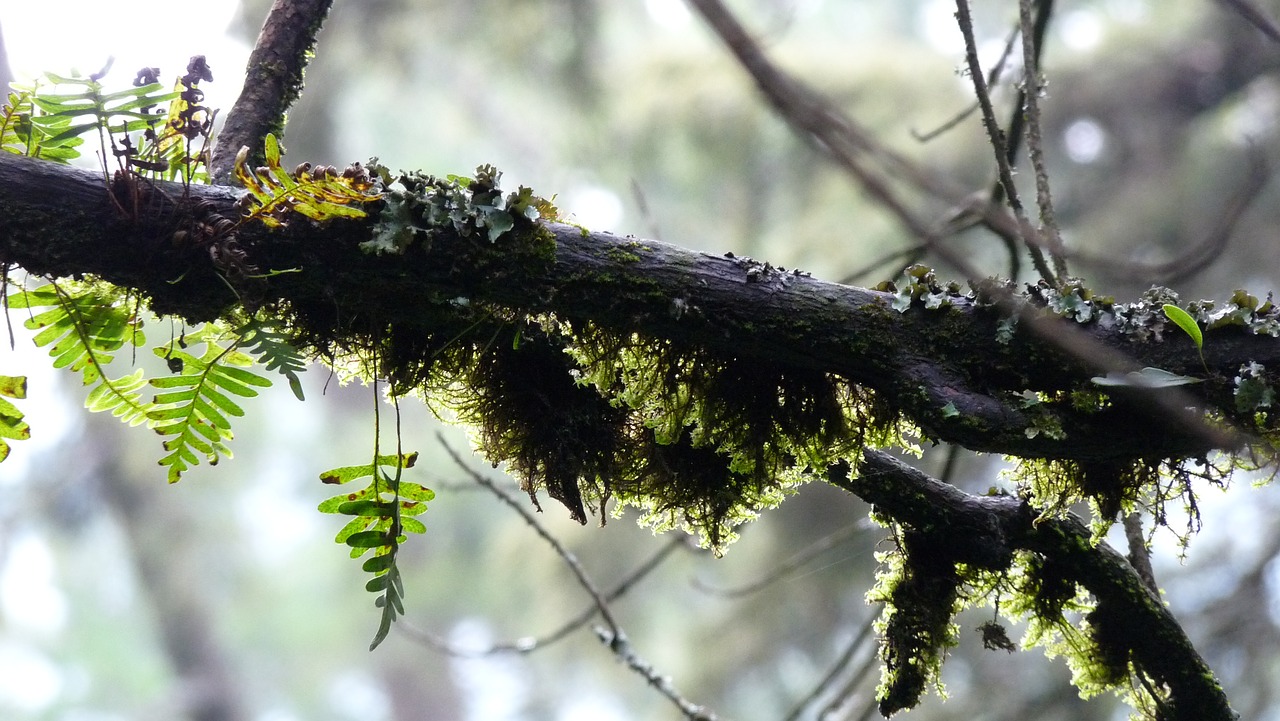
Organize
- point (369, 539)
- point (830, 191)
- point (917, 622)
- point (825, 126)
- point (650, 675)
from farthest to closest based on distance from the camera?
point (830, 191) → point (650, 675) → point (917, 622) → point (369, 539) → point (825, 126)

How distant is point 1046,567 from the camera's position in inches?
59.1

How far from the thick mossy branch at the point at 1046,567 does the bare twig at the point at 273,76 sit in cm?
116

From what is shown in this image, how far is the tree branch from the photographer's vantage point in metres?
1.12

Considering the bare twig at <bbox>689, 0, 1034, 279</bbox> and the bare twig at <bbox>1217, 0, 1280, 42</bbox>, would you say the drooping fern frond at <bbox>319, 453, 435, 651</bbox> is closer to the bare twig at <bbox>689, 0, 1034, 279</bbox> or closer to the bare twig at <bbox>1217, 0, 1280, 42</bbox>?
the bare twig at <bbox>689, 0, 1034, 279</bbox>

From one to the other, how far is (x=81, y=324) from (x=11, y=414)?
0.17 meters

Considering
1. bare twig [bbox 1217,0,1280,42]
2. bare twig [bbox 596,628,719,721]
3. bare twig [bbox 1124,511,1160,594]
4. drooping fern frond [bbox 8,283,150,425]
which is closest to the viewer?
bare twig [bbox 1217,0,1280,42]

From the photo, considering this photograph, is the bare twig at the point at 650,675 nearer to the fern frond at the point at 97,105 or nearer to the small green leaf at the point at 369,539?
the small green leaf at the point at 369,539

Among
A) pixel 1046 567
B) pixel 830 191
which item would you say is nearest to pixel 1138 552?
pixel 1046 567

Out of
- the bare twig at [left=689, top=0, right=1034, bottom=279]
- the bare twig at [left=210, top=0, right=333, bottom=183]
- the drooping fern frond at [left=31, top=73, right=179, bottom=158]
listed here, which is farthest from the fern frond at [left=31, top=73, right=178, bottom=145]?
the bare twig at [left=689, top=0, right=1034, bottom=279]

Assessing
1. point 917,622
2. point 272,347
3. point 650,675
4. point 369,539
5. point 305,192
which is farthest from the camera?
point 650,675

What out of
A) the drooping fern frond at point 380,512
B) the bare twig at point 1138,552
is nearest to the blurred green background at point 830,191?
the bare twig at point 1138,552

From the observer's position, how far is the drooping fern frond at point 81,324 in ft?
4.29

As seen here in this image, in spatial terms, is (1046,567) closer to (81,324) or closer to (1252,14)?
(1252,14)

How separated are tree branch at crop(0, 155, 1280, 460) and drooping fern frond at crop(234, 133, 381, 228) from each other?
3 centimetres
